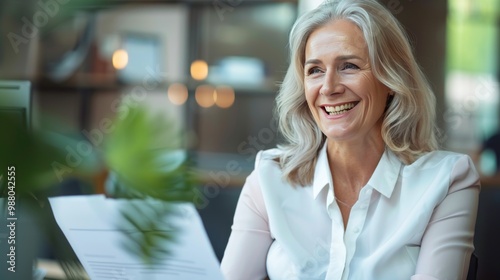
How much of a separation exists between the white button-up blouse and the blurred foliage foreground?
64cm

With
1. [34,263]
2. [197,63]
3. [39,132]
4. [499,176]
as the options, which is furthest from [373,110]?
[197,63]

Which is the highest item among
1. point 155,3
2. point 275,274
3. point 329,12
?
point 155,3

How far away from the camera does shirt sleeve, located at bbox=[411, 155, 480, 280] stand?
1094mm

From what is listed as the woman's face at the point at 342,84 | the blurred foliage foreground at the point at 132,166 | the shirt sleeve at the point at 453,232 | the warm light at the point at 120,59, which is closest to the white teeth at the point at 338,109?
the woman's face at the point at 342,84

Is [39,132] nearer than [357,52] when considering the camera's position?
Yes

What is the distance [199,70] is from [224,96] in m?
0.14

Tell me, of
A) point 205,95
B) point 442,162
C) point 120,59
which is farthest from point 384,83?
point 120,59

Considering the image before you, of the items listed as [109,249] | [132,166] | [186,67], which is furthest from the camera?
[186,67]

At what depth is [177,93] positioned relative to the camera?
106 inches

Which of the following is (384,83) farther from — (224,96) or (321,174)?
(224,96)

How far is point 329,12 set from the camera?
118 centimetres

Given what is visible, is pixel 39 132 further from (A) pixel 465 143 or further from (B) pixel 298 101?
(A) pixel 465 143

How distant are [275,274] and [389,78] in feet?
1.31

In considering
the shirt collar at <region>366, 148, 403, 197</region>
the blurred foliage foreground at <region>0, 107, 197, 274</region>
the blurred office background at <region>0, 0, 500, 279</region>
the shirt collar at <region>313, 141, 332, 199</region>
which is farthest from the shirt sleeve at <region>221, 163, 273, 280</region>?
the blurred office background at <region>0, 0, 500, 279</region>
